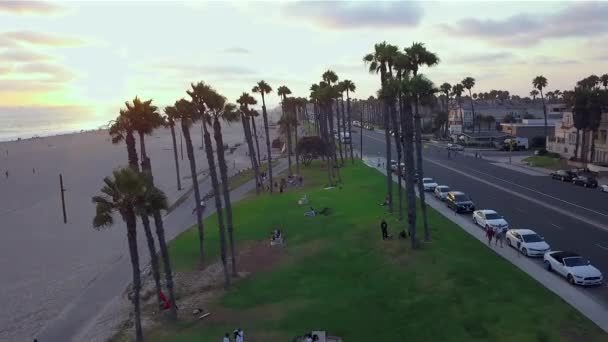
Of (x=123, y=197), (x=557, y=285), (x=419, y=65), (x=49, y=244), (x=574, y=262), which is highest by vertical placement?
(x=419, y=65)

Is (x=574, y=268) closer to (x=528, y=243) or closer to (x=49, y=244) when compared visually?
(x=528, y=243)

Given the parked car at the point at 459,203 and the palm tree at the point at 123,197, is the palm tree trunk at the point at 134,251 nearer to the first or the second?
the palm tree at the point at 123,197

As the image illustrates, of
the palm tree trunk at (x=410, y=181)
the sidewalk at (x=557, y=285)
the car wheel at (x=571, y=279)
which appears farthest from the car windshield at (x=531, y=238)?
the palm tree trunk at (x=410, y=181)

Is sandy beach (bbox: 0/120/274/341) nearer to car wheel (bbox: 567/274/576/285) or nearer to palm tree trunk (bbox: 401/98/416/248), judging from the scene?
palm tree trunk (bbox: 401/98/416/248)

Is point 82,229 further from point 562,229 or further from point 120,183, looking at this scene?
point 562,229

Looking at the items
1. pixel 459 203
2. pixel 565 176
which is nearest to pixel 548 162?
pixel 565 176

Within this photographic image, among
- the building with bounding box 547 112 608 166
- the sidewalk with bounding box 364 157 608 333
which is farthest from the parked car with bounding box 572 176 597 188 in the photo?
the sidewalk with bounding box 364 157 608 333

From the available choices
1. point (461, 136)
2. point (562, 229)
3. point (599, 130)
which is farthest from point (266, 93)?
point (461, 136)

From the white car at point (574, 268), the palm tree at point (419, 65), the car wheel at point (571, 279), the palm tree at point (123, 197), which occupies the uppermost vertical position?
the palm tree at point (419, 65)
